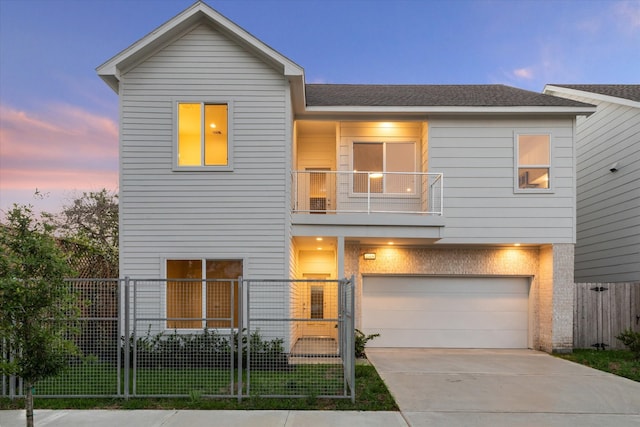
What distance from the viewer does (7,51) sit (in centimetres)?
1525

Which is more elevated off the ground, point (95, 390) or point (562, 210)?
point (562, 210)

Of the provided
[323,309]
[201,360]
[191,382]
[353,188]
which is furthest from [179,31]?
[191,382]

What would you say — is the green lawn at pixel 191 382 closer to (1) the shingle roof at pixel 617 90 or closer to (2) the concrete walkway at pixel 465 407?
(2) the concrete walkway at pixel 465 407

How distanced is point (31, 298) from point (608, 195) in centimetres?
1412

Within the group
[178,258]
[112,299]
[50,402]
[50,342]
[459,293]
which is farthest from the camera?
[459,293]

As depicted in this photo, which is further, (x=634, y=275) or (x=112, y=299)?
(x=634, y=275)

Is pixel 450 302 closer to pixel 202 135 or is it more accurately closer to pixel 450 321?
pixel 450 321

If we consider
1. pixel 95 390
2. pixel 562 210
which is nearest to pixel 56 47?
pixel 95 390

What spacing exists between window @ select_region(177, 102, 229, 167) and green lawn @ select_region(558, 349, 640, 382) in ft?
29.9

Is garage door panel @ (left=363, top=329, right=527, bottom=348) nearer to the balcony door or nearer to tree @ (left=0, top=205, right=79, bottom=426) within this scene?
the balcony door

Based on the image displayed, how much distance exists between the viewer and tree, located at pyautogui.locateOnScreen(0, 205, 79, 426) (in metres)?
4.65

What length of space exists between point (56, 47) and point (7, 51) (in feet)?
5.09

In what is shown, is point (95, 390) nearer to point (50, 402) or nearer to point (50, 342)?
point (50, 402)

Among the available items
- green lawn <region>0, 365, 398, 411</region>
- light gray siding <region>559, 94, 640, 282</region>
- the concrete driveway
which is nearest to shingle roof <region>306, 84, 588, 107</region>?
light gray siding <region>559, 94, 640, 282</region>
